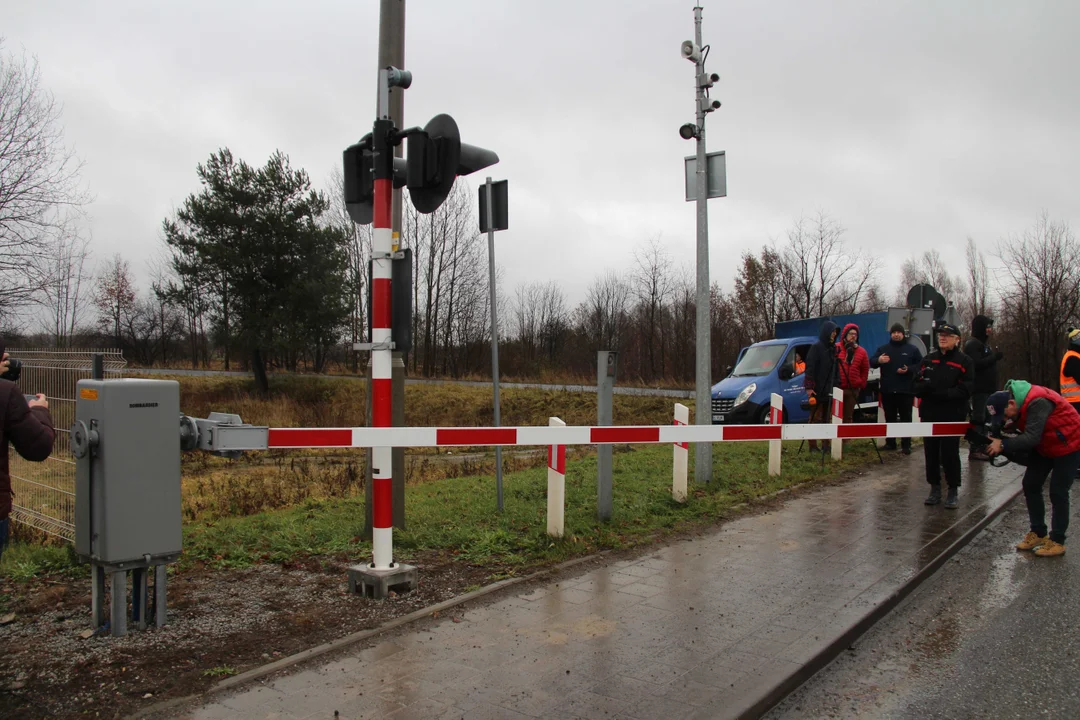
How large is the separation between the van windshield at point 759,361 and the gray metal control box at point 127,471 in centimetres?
1298

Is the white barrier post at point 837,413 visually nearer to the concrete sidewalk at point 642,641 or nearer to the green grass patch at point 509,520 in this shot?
the green grass patch at point 509,520

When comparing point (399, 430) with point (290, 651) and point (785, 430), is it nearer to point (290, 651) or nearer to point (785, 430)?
point (290, 651)

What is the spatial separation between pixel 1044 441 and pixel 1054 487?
41 cm

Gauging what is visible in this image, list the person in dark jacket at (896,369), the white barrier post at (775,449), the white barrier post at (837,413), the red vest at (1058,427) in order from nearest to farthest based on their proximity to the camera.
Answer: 1. the red vest at (1058,427)
2. the white barrier post at (775,449)
3. the white barrier post at (837,413)
4. the person in dark jacket at (896,369)

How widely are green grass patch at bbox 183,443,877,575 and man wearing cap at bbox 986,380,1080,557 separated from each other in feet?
8.92

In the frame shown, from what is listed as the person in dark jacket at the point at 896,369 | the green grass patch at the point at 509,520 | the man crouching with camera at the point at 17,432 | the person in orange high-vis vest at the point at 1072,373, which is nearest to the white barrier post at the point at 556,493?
the green grass patch at the point at 509,520

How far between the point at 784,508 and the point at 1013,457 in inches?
94.0

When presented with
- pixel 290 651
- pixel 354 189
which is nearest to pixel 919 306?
pixel 354 189

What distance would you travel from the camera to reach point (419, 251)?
47.7 metres

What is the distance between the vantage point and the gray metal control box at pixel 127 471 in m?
3.96

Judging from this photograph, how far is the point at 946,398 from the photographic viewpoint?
8.33 metres

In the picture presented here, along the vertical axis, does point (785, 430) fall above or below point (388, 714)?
above

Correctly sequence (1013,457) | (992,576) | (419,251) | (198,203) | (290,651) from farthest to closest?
(419,251) → (198,203) → (1013,457) → (992,576) → (290,651)

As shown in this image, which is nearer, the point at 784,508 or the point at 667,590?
the point at 667,590
